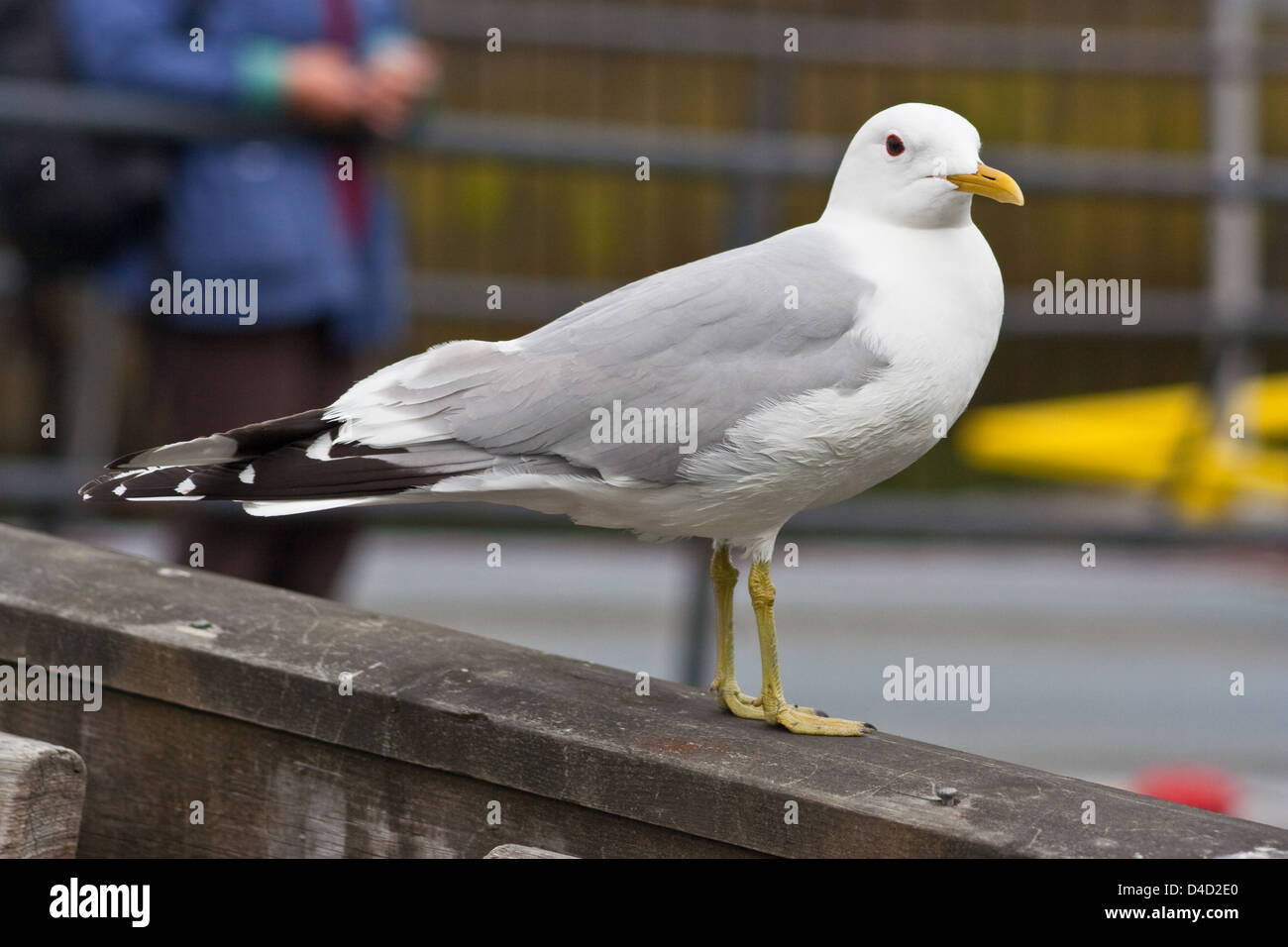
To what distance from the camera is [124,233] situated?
3260 millimetres

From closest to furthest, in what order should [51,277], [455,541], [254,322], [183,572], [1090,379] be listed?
1. [183,572]
2. [254,322]
3. [51,277]
4. [455,541]
5. [1090,379]

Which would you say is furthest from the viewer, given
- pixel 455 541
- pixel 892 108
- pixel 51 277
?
pixel 455 541

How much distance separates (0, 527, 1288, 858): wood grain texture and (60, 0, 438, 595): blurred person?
50.1 inches

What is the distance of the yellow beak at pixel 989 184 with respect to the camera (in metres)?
1.74

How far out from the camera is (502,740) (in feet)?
5.30

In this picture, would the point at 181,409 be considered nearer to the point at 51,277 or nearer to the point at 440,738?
the point at 51,277

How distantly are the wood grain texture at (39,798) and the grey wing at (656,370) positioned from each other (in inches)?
15.9

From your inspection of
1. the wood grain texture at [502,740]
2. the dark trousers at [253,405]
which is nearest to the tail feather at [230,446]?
the wood grain texture at [502,740]

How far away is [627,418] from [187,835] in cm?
58

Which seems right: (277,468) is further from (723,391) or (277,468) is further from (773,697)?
(773,697)

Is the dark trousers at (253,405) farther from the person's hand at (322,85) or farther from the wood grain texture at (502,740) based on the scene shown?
the wood grain texture at (502,740)
